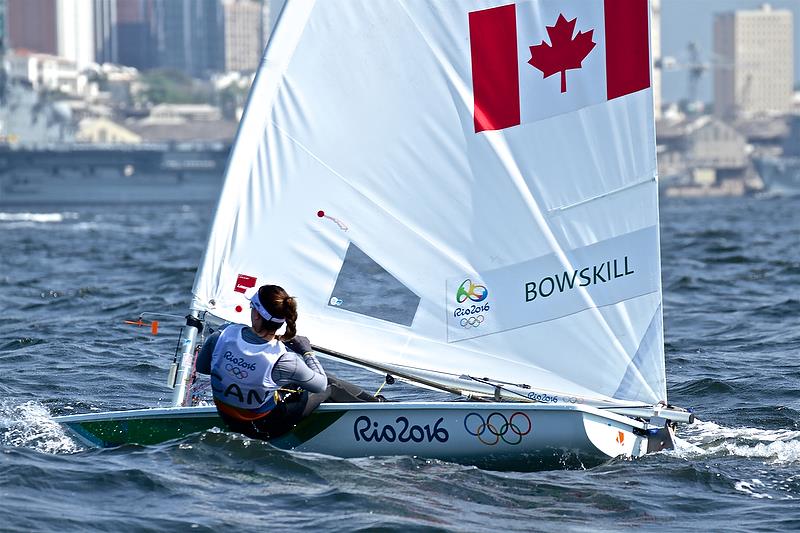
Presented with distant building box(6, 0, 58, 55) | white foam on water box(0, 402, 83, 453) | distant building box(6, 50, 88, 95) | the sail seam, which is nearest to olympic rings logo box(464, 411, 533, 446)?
the sail seam

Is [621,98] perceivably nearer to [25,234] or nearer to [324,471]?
[324,471]

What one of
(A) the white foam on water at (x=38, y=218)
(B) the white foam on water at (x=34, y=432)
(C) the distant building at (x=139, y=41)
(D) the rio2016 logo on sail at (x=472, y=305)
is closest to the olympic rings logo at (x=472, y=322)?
(D) the rio2016 logo on sail at (x=472, y=305)

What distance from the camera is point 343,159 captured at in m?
7.59

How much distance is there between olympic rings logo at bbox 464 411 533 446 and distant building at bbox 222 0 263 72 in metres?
190

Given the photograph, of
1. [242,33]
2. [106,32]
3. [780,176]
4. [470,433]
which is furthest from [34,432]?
[242,33]

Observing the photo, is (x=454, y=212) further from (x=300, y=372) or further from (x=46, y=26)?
(x=46, y=26)

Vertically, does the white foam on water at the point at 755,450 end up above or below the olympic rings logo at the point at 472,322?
below

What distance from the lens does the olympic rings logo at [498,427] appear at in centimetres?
715

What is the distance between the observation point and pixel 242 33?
19712cm

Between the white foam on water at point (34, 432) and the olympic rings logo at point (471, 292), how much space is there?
2.28 meters

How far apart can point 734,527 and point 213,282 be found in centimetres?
298

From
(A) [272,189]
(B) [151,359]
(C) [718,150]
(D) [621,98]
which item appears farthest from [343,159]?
(C) [718,150]

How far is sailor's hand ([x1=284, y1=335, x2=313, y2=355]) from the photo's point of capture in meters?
7.18

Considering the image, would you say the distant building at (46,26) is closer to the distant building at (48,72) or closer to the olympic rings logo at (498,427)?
the distant building at (48,72)
